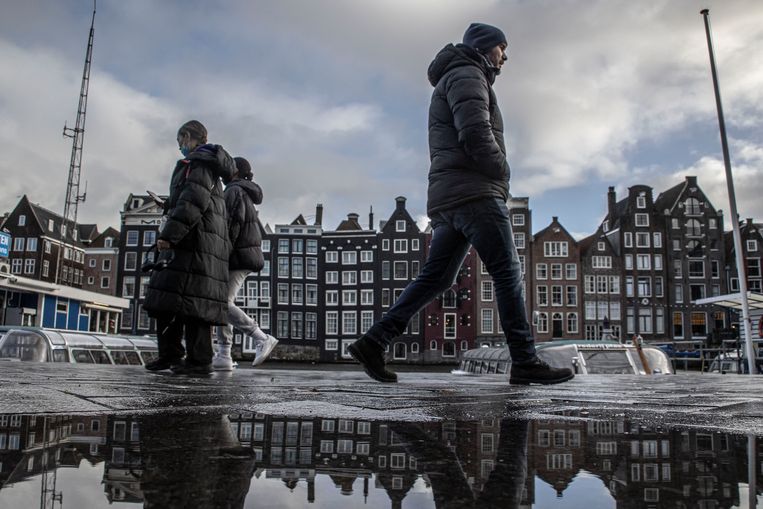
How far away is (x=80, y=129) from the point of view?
4684 cm

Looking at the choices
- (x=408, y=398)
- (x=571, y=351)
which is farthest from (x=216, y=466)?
(x=571, y=351)

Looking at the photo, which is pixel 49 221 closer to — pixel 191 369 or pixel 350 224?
pixel 350 224

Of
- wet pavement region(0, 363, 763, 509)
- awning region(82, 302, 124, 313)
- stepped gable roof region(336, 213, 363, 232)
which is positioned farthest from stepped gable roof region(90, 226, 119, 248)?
wet pavement region(0, 363, 763, 509)

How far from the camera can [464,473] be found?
99 cm

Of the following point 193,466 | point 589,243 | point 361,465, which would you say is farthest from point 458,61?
point 589,243

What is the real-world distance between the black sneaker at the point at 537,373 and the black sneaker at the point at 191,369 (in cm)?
219

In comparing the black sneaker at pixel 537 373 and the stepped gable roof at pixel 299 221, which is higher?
the stepped gable roof at pixel 299 221

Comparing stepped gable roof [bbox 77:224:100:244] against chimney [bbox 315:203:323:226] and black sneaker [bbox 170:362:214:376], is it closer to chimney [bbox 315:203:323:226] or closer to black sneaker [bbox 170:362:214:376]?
chimney [bbox 315:203:323:226]

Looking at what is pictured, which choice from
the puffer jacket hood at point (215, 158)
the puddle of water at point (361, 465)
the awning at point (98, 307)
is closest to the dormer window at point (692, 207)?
the awning at point (98, 307)

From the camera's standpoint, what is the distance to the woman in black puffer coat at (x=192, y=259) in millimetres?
4418

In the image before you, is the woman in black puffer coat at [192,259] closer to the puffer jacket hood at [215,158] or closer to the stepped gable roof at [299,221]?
the puffer jacket hood at [215,158]

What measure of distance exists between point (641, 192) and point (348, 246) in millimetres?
22150

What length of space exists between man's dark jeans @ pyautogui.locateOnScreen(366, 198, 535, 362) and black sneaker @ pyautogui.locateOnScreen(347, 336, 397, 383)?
0.13 ft

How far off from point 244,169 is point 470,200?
298 centimetres
